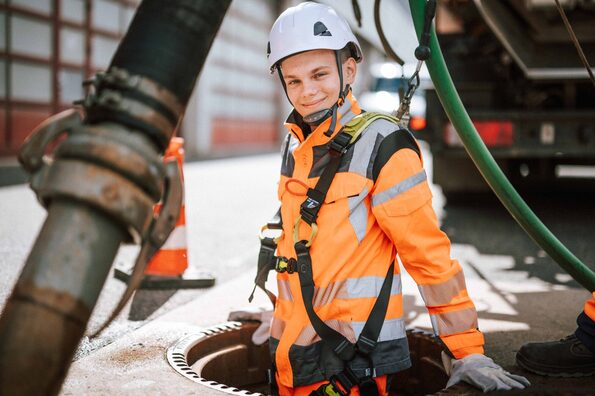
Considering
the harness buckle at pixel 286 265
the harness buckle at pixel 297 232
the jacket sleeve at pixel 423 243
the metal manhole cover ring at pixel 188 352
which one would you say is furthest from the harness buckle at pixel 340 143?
the metal manhole cover ring at pixel 188 352

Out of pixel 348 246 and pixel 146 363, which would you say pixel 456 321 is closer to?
pixel 348 246

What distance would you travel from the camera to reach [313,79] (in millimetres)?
2387

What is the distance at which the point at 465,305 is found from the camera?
7.41 feet

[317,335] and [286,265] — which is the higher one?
[286,265]

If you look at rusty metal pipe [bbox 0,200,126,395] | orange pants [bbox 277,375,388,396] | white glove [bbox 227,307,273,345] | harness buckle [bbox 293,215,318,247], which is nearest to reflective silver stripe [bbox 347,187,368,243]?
harness buckle [bbox 293,215,318,247]

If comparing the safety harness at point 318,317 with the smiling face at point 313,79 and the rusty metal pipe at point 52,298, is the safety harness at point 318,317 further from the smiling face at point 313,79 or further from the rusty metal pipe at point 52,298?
the rusty metal pipe at point 52,298

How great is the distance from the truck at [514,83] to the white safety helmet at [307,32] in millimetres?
3877

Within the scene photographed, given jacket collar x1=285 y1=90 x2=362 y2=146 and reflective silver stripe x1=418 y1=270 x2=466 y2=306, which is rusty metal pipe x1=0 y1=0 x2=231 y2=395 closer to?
jacket collar x1=285 y1=90 x2=362 y2=146

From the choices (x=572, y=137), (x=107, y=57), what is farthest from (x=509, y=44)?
(x=107, y=57)

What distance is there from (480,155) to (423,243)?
0.60m

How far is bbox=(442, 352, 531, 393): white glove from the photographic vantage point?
87.6 inches

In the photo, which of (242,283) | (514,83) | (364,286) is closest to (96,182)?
(364,286)

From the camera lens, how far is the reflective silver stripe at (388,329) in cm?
229

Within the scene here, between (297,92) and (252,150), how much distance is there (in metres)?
20.7
